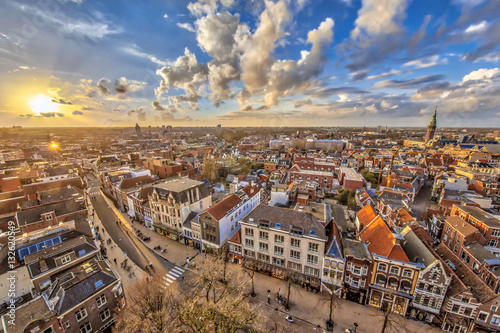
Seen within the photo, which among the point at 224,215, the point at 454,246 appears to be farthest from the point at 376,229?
the point at 224,215

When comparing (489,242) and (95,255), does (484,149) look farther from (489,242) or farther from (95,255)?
(95,255)

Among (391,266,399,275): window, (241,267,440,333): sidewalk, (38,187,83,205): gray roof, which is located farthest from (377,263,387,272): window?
(38,187,83,205): gray roof

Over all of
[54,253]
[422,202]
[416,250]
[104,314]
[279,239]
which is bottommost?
[422,202]

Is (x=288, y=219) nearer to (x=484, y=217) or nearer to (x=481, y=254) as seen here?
(x=481, y=254)

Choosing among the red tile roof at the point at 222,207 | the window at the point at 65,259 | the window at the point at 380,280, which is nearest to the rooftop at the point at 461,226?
the window at the point at 380,280

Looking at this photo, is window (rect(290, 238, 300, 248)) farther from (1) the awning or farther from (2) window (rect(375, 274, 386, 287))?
(1) the awning

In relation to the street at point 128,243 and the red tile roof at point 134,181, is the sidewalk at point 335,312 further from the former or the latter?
the red tile roof at point 134,181

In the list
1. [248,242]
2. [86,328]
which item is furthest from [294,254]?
[86,328]
